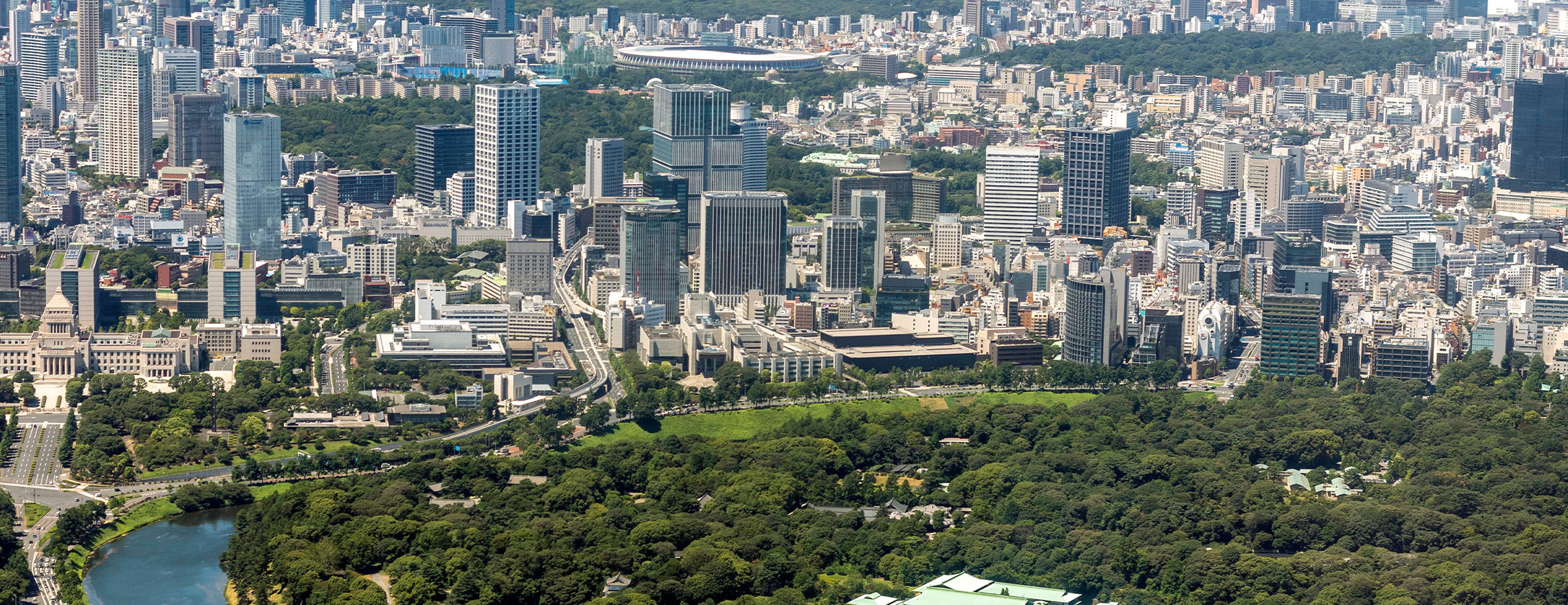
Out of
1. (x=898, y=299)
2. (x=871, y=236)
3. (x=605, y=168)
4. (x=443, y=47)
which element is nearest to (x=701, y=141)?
(x=605, y=168)

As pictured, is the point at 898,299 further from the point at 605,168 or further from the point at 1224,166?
the point at 1224,166

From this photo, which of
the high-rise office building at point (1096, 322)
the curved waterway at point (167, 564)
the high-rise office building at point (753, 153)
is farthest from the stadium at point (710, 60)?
the curved waterway at point (167, 564)

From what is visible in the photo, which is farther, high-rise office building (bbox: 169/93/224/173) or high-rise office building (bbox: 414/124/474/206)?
high-rise office building (bbox: 169/93/224/173)

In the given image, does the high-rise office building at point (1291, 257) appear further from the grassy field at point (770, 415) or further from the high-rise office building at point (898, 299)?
the grassy field at point (770, 415)

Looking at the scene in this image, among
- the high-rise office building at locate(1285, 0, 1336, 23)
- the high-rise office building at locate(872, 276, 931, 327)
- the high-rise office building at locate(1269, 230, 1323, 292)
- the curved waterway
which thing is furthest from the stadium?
the curved waterway

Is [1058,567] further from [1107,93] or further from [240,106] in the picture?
[1107,93]

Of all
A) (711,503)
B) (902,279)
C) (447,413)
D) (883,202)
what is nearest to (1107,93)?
(883,202)

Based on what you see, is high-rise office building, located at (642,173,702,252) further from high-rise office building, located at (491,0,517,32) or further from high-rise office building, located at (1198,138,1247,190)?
high-rise office building, located at (491,0,517,32)
